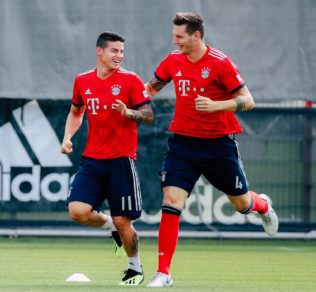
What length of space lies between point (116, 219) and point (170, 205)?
55cm

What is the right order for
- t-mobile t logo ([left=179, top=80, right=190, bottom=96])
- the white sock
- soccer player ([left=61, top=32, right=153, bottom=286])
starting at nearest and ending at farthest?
t-mobile t logo ([left=179, top=80, right=190, bottom=96])
soccer player ([left=61, top=32, right=153, bottom=286])
the white sock

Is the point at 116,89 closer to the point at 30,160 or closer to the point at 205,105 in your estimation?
the point at 205,105

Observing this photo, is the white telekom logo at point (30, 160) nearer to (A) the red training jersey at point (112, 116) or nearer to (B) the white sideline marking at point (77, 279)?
(B) the white sideline marking at point (77, 279)

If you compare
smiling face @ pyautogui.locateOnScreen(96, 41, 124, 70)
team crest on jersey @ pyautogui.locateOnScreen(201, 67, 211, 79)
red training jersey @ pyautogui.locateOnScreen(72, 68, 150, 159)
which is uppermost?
smiling face @ pyautogui.locateOnScreen(96, 41, 124, 70)

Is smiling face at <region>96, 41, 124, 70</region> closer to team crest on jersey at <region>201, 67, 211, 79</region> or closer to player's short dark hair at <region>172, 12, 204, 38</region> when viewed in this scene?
player's short dark hair at <region>172, 12, 204, 38</region>

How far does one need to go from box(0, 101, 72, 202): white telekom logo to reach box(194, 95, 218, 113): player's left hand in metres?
6.44

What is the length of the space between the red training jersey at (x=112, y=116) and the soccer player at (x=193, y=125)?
0.32 metres

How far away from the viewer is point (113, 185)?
33.8ft

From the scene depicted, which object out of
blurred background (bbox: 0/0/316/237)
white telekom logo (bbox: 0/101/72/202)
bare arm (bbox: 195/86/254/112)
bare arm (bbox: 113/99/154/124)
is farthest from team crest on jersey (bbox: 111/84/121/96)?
white telekom logo (bbox: 0/101/72/202)

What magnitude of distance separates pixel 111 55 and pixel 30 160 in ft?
18.3

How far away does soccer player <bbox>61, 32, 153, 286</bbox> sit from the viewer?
10250 millimetres

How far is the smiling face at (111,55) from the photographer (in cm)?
1034

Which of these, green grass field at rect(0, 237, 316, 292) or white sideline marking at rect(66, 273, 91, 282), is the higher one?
white sideline marking at rect(66, 273, 91, 282)

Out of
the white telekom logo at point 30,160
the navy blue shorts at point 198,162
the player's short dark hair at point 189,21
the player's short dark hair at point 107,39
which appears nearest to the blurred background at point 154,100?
the white telekom logo at point 30,160
